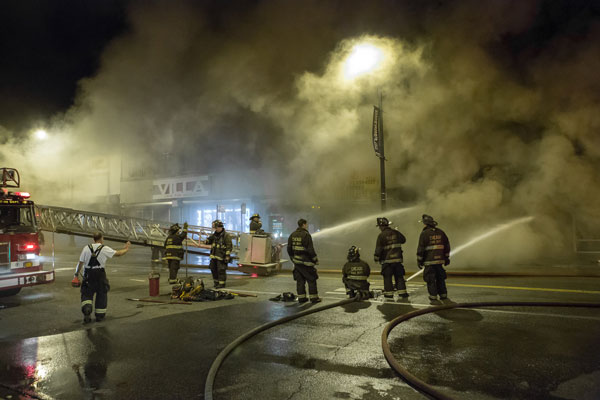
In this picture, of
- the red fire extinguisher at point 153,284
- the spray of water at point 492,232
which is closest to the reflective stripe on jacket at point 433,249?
the red fire extinguisher at point 153,284

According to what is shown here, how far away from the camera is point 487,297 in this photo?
23.0 feet

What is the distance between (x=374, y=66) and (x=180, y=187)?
16907mm

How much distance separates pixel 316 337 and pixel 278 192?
1596cm

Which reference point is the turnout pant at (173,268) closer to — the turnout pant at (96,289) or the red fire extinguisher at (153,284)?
the red fire extinguisher at (153,284)

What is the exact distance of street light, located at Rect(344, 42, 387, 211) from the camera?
11945 millimetres

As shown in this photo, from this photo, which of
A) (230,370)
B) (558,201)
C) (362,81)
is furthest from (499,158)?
(230,370)

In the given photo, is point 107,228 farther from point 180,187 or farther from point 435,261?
point 435,261

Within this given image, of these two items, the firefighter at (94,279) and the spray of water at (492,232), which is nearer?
the firefighter at (94,279)

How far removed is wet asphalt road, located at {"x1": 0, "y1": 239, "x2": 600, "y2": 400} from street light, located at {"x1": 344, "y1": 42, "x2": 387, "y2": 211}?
5.58 m

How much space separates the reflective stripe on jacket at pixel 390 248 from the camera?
7.10 metres

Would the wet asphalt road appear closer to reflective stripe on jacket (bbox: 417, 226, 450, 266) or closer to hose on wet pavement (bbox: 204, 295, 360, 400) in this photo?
hose on wet pavement (bbox: 204, 295, 360, 400)

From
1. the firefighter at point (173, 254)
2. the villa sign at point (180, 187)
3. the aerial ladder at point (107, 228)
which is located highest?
the villa sign at point (180, 187)

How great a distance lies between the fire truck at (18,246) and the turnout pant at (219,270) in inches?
124

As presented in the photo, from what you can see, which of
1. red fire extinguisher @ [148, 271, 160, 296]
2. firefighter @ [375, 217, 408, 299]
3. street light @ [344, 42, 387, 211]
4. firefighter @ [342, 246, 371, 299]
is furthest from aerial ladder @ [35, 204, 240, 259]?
firefighter @ [375, 217, 408, 299]
